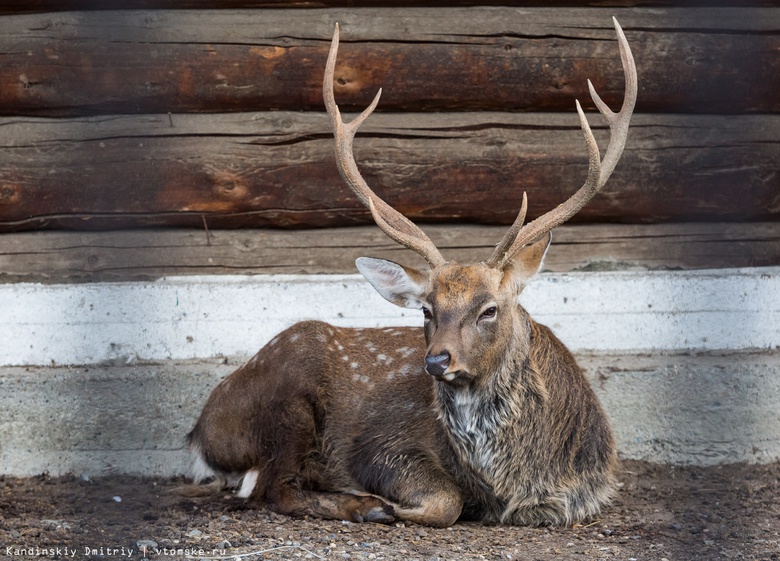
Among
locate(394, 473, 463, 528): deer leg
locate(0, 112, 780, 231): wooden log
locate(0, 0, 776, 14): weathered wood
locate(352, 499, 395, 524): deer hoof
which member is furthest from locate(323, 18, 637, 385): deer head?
locate(0, 0, 776, 14): weathered wood

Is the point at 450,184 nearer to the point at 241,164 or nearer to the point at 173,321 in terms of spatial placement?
the point at 241,164

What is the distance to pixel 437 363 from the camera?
409 centimetres

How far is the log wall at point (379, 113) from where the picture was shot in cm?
535

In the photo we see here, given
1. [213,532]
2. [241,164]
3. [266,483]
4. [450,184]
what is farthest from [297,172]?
[213,532]

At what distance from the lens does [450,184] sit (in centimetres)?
559

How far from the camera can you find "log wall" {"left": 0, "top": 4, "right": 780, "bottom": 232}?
17.5 ft

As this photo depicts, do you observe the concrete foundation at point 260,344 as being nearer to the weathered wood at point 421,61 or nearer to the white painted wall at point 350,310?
the white painted wall at point 350,310

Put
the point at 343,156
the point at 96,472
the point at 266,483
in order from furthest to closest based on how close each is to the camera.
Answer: the point at 96,472, the point at 266,483, the point at 343,156

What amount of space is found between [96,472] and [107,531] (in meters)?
1.08

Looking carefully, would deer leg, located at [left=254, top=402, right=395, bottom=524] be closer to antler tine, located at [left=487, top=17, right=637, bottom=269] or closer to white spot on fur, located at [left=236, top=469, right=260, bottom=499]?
white spot on fur, located at [left=236, top=469, right=260, bottom=499]

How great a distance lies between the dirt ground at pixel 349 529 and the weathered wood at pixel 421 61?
1.95 m

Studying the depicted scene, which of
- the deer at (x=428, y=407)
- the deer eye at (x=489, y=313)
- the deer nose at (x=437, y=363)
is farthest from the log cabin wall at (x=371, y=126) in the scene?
the deer nose at (x=437, y=363)

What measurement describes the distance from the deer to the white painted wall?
1.10 feet

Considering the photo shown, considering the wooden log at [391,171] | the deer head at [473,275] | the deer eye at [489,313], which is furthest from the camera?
A: the wooden log at [391,171]
